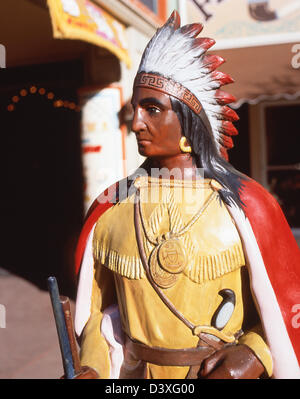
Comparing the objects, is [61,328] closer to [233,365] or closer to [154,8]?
[233,365]

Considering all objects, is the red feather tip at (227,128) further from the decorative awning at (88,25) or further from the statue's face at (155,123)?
the decorative awning at (88,25)

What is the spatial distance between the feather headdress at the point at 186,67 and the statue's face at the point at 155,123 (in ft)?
0.11

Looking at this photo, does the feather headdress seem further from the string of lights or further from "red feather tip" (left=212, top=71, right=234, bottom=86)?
the string of lights

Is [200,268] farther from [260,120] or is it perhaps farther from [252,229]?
[260,120]

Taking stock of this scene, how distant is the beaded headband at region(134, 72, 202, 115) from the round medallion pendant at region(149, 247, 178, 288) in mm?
464

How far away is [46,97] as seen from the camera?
7742 mm

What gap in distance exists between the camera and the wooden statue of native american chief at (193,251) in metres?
1.36

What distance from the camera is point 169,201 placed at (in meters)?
1.44

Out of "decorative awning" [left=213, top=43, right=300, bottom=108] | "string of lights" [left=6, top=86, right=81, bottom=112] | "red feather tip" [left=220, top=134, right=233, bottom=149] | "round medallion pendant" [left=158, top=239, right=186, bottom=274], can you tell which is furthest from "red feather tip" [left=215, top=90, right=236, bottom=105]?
"string of lights" [left=6, top=86, right=81, bottom=112]

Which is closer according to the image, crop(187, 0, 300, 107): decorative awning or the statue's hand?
the statue's hand

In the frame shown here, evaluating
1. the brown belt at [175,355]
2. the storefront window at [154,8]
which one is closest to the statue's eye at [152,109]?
the brown belt at [175,355]

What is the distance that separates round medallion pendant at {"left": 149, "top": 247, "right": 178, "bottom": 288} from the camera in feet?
4.43
